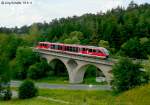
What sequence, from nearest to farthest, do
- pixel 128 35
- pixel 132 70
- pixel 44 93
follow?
pixel 132 70 < pixel 44 93 < pixel 128 35

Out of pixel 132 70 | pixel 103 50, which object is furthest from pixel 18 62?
pixel 132 70

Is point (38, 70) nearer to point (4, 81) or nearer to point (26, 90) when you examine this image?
point (4, 81)

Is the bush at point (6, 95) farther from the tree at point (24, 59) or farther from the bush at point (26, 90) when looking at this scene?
the tree at point (24, 59)

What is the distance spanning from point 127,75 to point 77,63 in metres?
22.8

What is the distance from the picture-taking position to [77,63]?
225ft

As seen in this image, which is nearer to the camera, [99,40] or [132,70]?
[132,70]

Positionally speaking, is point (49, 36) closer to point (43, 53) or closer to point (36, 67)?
point (43, 53)

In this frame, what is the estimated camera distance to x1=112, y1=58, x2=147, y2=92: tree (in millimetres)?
46625

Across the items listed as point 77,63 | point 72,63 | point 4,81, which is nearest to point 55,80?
point 72,63

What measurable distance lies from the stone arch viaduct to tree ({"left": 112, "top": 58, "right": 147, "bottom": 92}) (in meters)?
11.0

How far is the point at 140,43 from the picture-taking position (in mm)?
76688

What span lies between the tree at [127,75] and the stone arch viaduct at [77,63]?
11.0 metres

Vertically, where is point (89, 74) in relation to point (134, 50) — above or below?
below

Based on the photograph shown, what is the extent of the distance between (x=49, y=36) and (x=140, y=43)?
3620 centimetres
